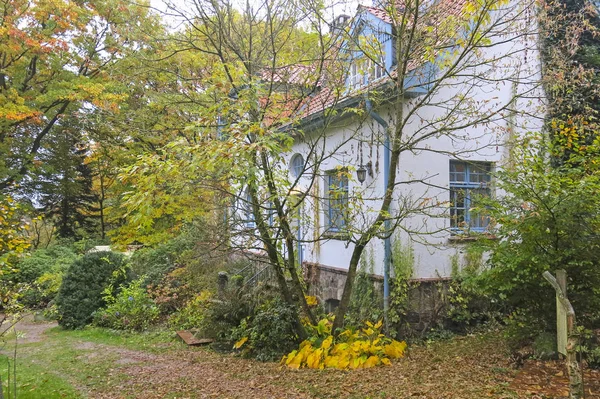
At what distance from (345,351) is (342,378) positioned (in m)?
0.93

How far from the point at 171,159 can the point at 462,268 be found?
599 centimetres

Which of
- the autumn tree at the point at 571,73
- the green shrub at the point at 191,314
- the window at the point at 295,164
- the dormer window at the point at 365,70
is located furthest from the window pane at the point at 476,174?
the green shrub at the point at 191,314

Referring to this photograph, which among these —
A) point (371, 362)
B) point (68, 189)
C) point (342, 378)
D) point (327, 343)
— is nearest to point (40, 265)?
point (68, 189)

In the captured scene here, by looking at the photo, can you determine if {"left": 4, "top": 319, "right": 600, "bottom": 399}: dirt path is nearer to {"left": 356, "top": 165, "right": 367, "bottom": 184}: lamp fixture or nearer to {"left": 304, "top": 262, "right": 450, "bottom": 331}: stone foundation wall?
{"left": 304, "top": 262, "right": 450, "bottom": 331}: stone foundation wall

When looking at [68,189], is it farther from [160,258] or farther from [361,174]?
[361,174]

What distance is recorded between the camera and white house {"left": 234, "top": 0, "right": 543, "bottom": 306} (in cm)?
699

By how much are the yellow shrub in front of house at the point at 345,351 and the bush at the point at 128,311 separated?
5428mm

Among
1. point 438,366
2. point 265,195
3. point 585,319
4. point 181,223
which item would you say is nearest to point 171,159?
point 265,195

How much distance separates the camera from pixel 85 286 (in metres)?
12.1

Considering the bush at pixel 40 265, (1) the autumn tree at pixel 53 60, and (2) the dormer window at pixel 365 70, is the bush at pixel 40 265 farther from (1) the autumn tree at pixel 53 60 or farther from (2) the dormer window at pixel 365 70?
(2) the dormer window at pixel 365 70

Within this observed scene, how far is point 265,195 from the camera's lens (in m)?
6.80

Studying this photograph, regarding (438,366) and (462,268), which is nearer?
(438,366)

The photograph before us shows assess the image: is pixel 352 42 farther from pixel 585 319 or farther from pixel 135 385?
Answer: pixel 135 385

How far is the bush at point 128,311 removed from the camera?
437 inches
